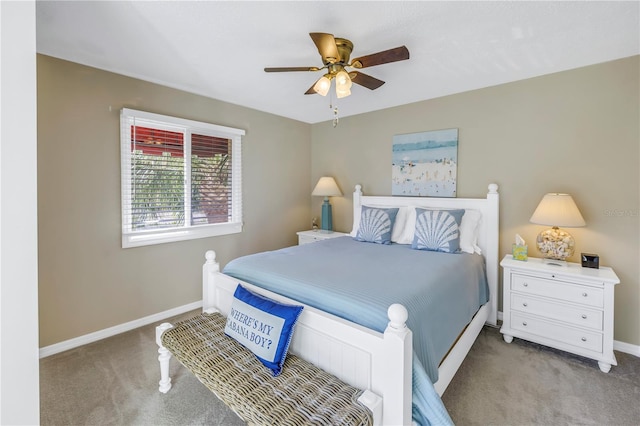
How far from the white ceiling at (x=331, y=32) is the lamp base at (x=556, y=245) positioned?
1.41 m

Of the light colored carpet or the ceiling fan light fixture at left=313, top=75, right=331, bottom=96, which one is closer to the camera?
the light colored carpet

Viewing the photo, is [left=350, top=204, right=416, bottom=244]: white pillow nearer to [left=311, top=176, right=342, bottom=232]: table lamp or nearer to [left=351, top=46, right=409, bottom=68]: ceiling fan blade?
[left=311, top=176, right=342, bottom=232]: table lamp

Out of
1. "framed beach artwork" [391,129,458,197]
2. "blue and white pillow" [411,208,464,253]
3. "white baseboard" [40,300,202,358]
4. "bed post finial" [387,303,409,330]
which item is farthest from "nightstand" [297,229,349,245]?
"bed post finial" [387,303,409,330]

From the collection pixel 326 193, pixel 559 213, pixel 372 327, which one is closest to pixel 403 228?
pixel 326 193

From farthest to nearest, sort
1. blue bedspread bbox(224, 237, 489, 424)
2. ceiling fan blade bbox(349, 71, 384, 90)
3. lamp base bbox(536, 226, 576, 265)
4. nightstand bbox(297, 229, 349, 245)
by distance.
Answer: nightstand bbox(297, 229, 349, 245), lamp base bbox(536, 226, 576, 265), ceiling fan blade bbox(349, 71, 384, 90), blue bedspread bbox(224, 237, 489, 424)

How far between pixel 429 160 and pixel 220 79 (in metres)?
2.34

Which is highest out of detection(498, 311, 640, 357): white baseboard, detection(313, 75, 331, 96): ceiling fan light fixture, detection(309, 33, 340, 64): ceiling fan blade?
detection(309, 33, 340, 64): ceiling fan blade

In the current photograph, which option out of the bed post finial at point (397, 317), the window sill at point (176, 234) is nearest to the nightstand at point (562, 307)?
the bed post finial at point (397, 317)

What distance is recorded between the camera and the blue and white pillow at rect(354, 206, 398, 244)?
3.12 meters

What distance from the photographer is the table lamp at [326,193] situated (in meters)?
4.03

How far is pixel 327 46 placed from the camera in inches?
69.6

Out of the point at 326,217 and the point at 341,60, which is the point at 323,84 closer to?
the point at 341,60

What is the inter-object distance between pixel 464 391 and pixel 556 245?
1.49 metres

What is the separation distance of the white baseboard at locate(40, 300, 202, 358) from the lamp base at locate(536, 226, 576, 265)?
342cm
